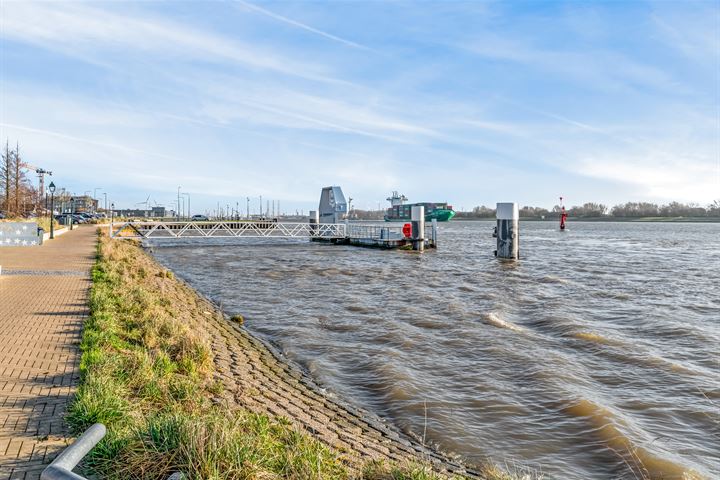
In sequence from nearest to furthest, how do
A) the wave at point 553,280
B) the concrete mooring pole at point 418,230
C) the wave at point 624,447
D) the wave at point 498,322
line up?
1. the wave at point 624,447
2. the wave at point 498,322
3. the wave at point 553,280
4. the concrete mooring pole at point 418,230

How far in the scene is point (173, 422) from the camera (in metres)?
4.24

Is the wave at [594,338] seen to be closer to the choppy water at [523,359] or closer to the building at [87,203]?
the choppy water at [523,359]

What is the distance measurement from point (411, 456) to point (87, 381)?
3.82 metres

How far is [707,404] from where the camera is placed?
313 inches

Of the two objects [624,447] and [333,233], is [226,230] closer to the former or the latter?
[333,233]

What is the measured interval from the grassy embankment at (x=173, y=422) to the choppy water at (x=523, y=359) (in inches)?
66.7

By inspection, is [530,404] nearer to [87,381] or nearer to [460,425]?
[460,425]

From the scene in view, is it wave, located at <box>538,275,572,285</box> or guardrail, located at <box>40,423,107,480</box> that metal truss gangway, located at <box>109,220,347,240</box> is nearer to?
wave, located at <box>538,275,572,285</box>

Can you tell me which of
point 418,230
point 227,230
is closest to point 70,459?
point 418,230

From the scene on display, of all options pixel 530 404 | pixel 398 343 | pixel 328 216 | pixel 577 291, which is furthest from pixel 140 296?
pixel 328 216

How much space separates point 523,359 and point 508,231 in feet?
79.6

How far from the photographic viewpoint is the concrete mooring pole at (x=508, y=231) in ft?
108

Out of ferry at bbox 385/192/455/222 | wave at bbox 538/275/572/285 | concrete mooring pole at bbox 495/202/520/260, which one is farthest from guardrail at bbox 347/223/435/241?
ferry at bbox 385/192/455/222

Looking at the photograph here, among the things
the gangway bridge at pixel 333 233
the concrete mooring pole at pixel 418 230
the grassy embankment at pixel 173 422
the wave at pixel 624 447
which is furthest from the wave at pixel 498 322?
the gangway bridge at pixel 333 233
